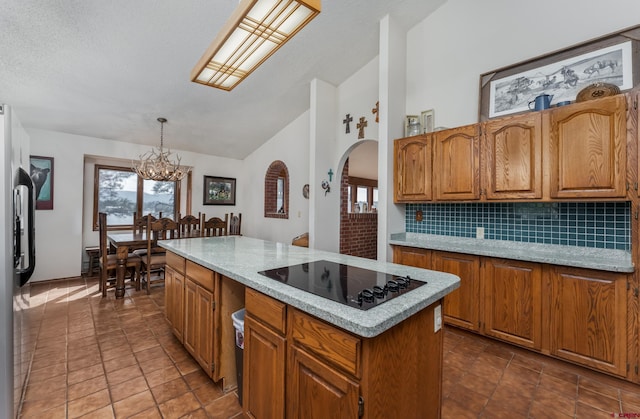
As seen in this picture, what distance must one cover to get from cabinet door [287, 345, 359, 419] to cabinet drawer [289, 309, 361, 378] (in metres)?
0.04

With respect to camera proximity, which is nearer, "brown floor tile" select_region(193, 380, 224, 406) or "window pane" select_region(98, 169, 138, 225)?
"brown floor tile" select_region(193, 380, 224, 406)

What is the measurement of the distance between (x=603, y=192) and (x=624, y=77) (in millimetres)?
965

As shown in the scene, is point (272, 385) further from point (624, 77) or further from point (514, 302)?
point (624, 77)

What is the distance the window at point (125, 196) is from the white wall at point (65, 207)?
245mm

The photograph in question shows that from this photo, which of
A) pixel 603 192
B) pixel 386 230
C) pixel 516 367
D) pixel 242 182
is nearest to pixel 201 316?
pixel 386 230

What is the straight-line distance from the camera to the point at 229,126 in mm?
4879

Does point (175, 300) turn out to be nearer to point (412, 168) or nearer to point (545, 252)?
point (412, 168)

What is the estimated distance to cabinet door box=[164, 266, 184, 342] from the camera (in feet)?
7.18

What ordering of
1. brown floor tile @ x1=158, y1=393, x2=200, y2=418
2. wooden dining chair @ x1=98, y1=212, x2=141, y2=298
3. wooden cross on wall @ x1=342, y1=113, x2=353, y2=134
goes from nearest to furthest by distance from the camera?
brown floor tile @ x1=158, y1=393, x2=200, y2=418
wooden dining chair @ x1=98, y1=212, x2=141, y2=298
wooden cross on wall @ x1=342, y1=113, x2=353, y2=134

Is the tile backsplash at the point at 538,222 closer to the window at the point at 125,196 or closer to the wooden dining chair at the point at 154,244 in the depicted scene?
the wooden dining chair at the point at 154,244

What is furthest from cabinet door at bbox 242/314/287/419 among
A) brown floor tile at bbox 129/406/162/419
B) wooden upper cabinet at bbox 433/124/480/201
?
wooden upper cabinet at bbox 433/124/480/201

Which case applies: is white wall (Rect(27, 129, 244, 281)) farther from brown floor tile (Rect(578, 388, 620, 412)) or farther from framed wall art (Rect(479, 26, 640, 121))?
brown floor tile (Rect(578, 388, 620, 412))

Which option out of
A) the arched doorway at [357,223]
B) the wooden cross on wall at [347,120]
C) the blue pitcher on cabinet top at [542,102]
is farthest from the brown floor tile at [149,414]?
the wooden cross on wall at [347,120]

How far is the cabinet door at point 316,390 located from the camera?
3.14 ft
